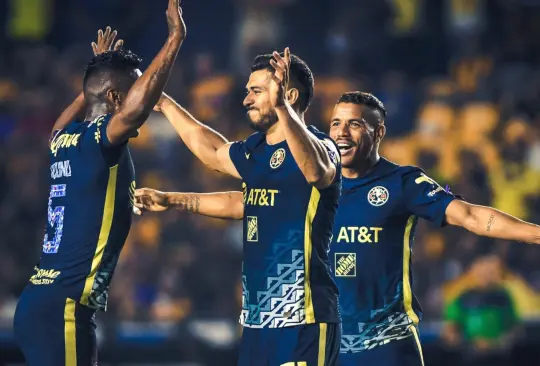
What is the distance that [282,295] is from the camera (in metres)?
6.15

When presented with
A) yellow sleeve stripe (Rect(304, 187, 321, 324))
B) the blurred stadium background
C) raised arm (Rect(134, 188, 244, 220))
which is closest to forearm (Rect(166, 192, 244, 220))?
raised arm (Rect(134, 188, 244, 220))

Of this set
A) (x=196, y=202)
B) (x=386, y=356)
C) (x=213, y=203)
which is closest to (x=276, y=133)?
(x=213, y=203)

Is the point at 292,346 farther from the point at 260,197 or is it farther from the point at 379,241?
the point at 379,241

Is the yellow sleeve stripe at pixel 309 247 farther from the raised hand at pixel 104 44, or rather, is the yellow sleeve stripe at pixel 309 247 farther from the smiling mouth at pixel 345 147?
the raised hand at pixel 104 44

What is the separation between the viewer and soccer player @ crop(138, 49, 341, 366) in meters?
6.09

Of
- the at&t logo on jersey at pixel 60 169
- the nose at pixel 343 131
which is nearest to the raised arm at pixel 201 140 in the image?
the nose at pixel 343 131

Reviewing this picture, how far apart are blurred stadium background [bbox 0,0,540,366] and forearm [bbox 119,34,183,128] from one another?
498 centimetres

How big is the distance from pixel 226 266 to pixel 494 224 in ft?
18.3

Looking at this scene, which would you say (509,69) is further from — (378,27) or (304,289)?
(304,289)

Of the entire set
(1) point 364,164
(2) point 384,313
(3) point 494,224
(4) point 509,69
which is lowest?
(2) point 384,313

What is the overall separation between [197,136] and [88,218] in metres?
1.30

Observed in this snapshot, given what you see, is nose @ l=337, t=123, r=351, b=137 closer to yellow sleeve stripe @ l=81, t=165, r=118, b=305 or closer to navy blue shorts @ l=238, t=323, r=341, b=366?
navy blue shorts @ l=238, t=323, r=341, b=366

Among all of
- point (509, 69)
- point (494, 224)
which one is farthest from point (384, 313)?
point (509, 69)

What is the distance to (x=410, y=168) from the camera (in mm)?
7371
